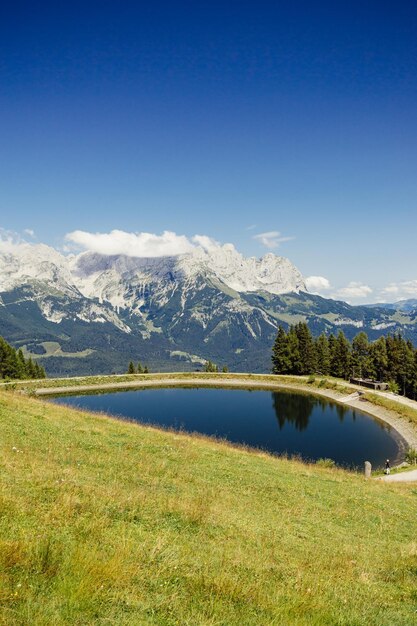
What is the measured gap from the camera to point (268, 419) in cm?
8131

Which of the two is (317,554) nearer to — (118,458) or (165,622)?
(165,622)

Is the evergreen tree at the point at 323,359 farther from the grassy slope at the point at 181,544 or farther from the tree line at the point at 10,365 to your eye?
the grassy slope at the point at 181,544

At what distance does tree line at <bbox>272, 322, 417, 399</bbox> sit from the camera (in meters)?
111

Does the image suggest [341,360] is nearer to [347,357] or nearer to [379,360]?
[347,357]

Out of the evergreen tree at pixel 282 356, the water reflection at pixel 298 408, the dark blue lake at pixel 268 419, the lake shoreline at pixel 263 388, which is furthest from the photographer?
the evergreen tree at pixel 282 356

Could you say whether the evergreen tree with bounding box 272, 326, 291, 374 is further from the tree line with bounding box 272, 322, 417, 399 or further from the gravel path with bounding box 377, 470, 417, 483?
the gravel path with bounding box 377, 470, 417, 483

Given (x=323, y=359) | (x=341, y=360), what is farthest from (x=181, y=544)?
(x=341, y=360)

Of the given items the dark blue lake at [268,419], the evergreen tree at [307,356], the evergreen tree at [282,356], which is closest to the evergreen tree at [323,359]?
the evergreen tree at [307,356]

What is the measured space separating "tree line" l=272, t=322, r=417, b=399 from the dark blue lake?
75.4 feet

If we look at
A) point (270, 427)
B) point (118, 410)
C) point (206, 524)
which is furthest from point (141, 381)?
point (206, 524)

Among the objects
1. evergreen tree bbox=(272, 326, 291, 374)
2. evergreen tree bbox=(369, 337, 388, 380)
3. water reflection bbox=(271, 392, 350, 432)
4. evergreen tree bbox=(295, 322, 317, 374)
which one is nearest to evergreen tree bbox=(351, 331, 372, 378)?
evergreen tree bbox=(369, 337, 388, 380)

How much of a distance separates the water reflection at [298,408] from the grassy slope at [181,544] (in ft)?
188

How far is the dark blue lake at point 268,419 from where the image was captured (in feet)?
203

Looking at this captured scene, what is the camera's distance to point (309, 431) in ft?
238
